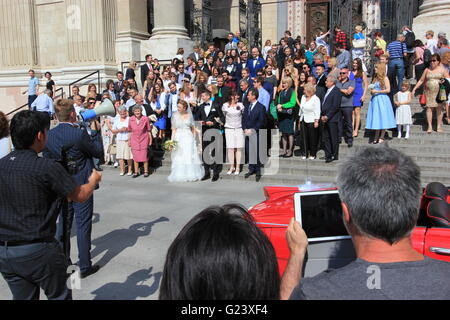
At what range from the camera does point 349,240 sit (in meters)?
3.44

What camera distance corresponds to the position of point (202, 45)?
19.5 m

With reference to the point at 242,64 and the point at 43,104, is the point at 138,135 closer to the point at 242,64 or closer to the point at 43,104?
the point at 242,64

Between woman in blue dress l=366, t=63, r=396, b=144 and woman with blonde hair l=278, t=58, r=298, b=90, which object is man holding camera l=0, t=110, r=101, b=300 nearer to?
woman with blonde hair l=278, t=58, r=298, b=90

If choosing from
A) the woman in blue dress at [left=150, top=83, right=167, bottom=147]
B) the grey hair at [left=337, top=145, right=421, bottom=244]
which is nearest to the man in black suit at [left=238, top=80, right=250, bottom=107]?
the woman in blue dress at [left=150, top=83, right=167, bottom=147]

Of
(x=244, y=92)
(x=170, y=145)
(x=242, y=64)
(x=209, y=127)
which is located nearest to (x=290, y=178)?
(x=209, y=127)

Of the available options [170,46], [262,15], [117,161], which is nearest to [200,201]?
[117,161]

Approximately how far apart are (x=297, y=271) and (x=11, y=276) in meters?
2.14

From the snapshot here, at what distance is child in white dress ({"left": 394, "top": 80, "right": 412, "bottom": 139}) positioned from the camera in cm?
1024

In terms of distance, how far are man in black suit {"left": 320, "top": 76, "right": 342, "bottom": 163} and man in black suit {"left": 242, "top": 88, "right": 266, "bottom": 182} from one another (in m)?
1.42

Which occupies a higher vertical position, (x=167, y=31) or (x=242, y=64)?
(x=167, y=31)

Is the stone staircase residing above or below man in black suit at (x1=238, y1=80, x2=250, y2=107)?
below

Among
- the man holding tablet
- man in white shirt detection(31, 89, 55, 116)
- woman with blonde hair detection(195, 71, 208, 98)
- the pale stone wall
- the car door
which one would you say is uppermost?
the pale stone wall

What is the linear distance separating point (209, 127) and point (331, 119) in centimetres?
298

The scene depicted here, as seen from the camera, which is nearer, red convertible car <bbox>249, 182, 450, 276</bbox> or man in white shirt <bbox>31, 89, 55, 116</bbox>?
red convertible car <bbox>249, 182, 450, 276</bbox>
